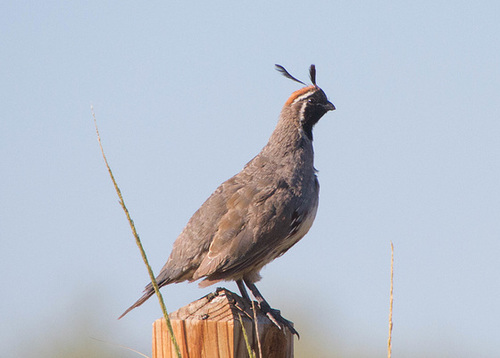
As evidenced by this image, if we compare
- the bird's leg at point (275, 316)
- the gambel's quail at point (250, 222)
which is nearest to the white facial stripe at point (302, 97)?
the gambel's quail at point (250, 222)

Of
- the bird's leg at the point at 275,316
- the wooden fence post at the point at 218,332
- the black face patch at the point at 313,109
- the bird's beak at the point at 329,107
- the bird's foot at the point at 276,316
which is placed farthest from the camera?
the bird's beak at the point at 329,107

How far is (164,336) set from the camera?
3115 mm

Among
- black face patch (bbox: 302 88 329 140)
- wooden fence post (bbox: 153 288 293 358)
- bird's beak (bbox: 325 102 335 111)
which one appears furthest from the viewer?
bird's beak (bbox: 325 102 335 111)

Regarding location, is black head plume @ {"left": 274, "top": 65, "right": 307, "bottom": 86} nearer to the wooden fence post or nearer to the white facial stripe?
the white facial stripe

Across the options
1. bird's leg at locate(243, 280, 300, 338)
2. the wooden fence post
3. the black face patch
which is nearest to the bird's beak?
the black face patch

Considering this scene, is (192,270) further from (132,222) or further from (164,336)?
(132,222)

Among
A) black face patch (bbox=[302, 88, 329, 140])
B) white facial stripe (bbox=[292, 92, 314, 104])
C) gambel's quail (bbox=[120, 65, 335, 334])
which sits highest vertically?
white facial stripe (bbox=[292, 92, 314, 104])

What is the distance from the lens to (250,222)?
5.26m

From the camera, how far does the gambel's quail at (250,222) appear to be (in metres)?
5.07

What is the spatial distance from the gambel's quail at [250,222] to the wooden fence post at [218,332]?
131 cm

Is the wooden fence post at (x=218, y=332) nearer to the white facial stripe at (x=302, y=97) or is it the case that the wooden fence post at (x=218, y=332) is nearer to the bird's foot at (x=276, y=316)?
the bird's foot at (x=276, y=316)

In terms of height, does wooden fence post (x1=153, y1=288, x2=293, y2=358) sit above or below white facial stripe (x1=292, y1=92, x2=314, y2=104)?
below

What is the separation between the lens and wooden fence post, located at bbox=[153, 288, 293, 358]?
3053 millimetres

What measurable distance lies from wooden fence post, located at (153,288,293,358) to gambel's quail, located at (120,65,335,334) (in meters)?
1.31
